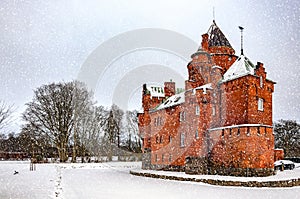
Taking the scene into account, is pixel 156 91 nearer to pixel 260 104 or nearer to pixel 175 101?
pixel 175 101

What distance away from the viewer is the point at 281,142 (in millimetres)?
59156

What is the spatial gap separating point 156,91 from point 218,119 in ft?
48.8

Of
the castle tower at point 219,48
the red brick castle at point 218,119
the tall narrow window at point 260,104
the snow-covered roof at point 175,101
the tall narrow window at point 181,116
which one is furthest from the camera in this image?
the snow-covered roof at point 175,101

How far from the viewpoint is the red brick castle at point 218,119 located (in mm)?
25906

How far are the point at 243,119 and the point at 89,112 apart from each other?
32755 millimetres

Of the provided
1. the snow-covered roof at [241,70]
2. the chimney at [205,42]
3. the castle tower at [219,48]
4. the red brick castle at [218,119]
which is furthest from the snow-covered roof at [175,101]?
the snow-covered roof at [241,70]

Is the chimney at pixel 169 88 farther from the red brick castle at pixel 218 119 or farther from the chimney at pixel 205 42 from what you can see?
the chimney at pixel 205 42

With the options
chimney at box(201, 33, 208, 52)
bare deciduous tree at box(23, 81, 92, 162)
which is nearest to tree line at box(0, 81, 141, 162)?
bare deciduous tree at box(23, 81, 92, 162)

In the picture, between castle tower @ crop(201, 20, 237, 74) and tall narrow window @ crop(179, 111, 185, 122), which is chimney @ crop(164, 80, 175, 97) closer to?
tall narrow window @ crop(179, 111, 185, 122)

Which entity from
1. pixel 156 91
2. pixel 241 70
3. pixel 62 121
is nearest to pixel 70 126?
pixel 62 121

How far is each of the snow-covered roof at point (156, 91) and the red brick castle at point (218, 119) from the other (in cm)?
380

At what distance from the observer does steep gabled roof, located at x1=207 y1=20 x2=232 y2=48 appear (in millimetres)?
34875

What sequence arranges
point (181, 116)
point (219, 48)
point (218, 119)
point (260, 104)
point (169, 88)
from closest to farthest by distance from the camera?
point (260, 104)
point (218, 119)
point (219, 48)
point (181, 116)
point (169, 88)

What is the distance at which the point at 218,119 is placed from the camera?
29.6m
